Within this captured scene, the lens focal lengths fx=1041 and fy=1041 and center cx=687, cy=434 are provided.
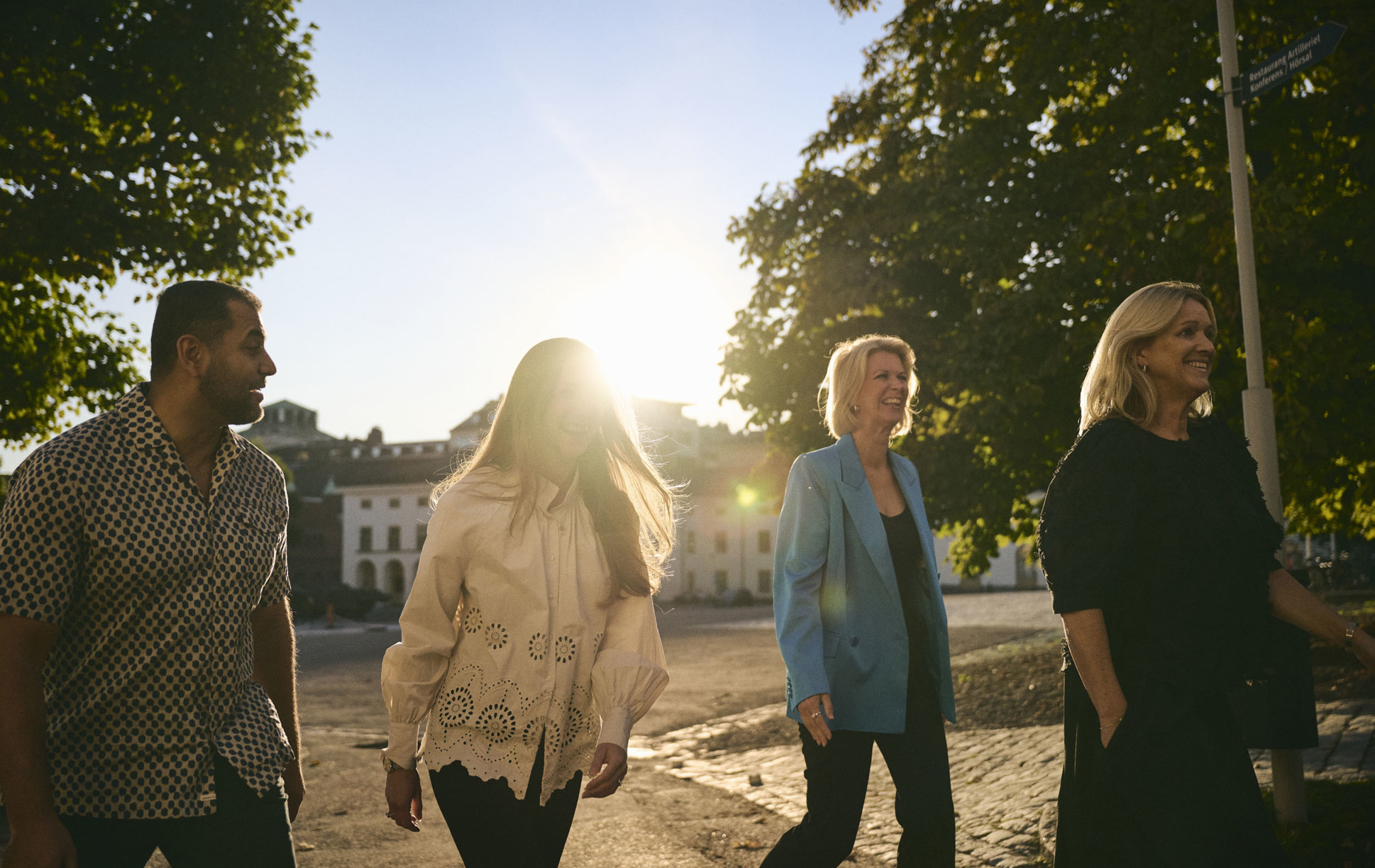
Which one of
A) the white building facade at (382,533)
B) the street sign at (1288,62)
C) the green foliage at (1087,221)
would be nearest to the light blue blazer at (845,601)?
the street sign at (1288,62)

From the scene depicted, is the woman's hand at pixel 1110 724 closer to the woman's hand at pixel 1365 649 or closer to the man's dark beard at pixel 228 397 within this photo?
the woman's hand at pixel 1365 649

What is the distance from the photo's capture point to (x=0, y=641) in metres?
2.22

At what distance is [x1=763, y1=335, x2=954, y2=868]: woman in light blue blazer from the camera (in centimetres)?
367

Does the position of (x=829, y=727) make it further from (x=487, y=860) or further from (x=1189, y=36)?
(x=1189, y=36)

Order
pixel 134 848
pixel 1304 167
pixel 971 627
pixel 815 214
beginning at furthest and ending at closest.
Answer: pixel 971 627, pixel 815 214, pixel 1304 167, pixel 134 848

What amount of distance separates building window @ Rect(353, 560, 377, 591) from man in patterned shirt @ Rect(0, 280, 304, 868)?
78367mm

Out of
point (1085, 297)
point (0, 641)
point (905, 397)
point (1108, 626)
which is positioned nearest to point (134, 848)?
point (0, 641)

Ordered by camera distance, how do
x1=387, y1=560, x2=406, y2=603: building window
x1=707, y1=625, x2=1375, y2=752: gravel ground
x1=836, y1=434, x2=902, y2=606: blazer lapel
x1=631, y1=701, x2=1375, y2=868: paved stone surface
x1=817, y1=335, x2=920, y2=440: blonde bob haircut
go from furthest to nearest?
x1=387, y1=560, x2=406, y2=603: building window
x1=707, y1=625, x2=1375, y2=752: gravel ground
x1=631, y1=701, x2=1375, y2=868: paved stone surface
x1=817, y1=335, x2=920, y2=440: blonde bob haircut
x1=836, y1=434, x2=902, y2=606: blazer lapel

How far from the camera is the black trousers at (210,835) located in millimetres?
2383

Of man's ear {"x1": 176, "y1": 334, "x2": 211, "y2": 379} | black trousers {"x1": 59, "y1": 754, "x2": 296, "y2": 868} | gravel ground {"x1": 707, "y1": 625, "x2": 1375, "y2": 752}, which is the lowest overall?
gravel ground {"x1": 707, "y1": 625, "x2": 1375, "y2": 752}

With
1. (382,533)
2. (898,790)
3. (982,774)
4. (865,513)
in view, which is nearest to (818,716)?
(898,790)

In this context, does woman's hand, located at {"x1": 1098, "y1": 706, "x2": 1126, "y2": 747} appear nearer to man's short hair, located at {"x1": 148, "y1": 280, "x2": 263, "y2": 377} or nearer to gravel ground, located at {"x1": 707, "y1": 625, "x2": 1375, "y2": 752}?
man's short hair, located at {"x1": 148, "y1": 280, "x2": 263, "y2": 377}

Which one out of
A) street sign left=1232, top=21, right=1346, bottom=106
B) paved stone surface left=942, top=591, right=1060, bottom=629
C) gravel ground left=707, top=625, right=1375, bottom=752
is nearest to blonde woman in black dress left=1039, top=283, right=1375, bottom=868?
street sign left=1232, top=21, right=1346, bottom=106

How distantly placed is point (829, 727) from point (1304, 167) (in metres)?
9.86
